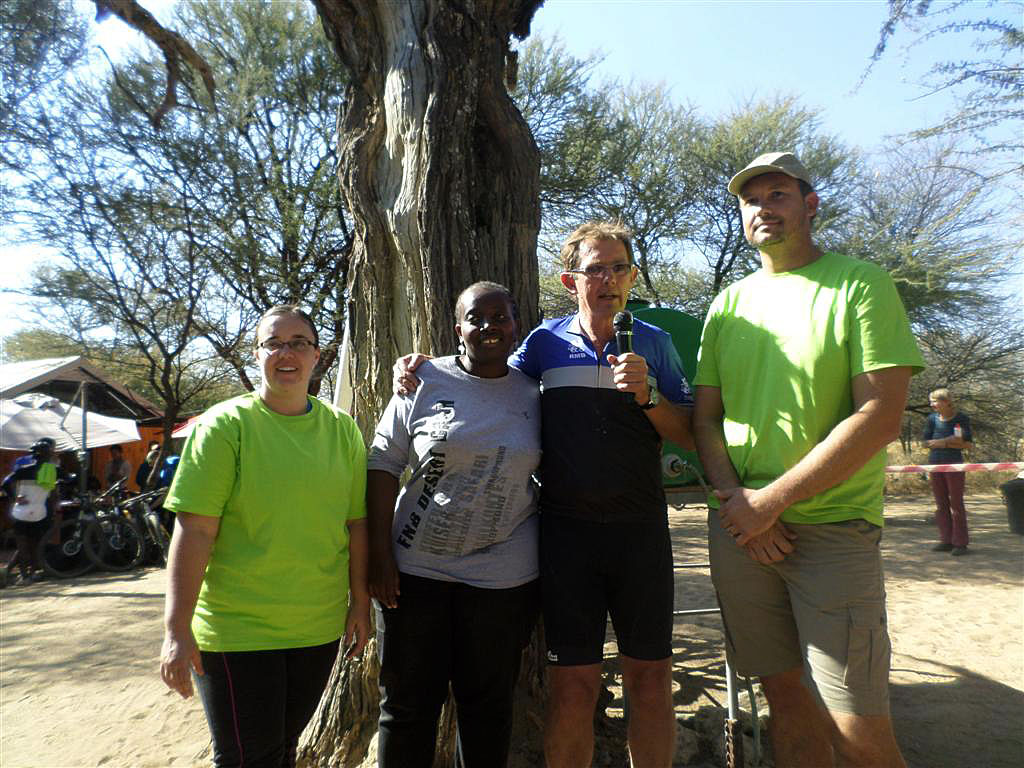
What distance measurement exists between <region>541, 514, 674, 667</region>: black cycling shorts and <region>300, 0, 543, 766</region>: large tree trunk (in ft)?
3.95

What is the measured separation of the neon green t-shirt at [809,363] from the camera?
2273mm

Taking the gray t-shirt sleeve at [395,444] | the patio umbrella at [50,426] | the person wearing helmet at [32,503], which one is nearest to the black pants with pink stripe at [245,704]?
the gray t-shirt sleeve at [395,444]

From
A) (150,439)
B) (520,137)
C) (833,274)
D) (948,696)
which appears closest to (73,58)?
(520,137)

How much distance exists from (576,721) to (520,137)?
9.46 ft

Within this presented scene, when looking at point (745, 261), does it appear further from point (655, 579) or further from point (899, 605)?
point (655, 579)

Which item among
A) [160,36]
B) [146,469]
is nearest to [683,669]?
[160,36]

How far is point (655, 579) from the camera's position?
98.4 inches

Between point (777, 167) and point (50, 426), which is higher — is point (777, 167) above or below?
above

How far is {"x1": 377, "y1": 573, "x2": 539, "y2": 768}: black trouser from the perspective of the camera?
246 cm

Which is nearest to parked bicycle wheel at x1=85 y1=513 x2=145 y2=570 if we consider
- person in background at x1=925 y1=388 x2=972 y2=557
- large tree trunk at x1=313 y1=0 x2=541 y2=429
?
large tree trunk at x1=313 y1=0 x2=541 y2=429

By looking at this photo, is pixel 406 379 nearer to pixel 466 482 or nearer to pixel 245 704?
pixel 466 482

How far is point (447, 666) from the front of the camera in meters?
2.51

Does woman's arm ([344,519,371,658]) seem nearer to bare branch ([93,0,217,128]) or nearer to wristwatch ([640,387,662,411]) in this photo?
wristwatch ([640,387,662,411])

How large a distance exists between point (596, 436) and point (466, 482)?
1.61 feet
